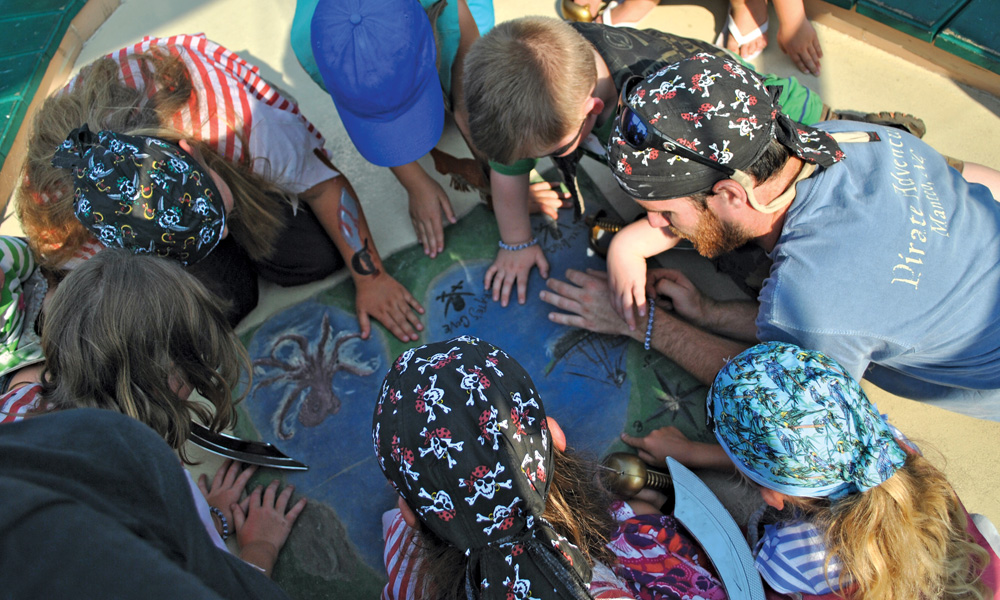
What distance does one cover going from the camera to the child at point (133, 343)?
1.39 metres

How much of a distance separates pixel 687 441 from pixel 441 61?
1.63 metres

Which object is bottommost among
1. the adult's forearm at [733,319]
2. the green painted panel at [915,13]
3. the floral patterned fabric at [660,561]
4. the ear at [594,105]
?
the floral patterned fabric at [660,561]

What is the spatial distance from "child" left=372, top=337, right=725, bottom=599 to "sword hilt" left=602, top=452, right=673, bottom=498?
0.33 m

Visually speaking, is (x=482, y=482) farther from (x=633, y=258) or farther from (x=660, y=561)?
(x=633, y=258)

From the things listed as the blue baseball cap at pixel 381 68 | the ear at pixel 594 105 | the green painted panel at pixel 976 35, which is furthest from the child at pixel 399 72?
the green painted panel at pixel 976 35

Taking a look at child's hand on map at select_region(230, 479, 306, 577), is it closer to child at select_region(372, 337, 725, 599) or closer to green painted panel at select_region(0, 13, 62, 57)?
child at select_region(372, 337, 725, 599)

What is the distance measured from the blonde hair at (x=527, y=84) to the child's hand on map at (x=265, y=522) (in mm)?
1340

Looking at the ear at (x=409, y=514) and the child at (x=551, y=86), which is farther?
the child at (x=551, y=86)

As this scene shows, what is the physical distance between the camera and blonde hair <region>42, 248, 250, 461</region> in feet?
4.55

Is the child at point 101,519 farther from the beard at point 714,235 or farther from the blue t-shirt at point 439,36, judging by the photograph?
the blue t-shirt at point 439,36

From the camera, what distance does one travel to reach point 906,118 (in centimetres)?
220

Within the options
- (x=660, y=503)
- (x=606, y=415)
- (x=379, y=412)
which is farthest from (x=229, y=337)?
(x=660, y=503)

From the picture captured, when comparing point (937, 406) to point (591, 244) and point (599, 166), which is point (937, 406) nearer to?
point (591, 244)

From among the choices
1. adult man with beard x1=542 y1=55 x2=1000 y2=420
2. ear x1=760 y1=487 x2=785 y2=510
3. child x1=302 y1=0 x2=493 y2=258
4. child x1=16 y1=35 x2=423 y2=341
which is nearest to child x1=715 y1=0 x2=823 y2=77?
adult man with beard x1=542 y1=55 x2=1000 y2=420
